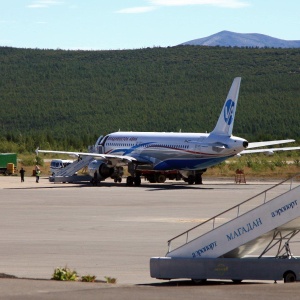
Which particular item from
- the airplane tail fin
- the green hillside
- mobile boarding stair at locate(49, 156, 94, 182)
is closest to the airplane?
the airplane tail fin

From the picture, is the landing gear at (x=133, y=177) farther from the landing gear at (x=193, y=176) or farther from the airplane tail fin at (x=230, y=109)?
the airplane tail fin at (x=230, y=109)

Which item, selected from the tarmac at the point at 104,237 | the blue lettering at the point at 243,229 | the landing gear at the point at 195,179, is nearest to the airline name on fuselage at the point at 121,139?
the landing gear at the point at 195,179

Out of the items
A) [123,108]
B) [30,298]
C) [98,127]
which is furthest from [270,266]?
[123,108]

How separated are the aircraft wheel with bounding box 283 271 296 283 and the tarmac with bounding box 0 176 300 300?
1.56 feet

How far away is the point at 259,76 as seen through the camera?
19475cm

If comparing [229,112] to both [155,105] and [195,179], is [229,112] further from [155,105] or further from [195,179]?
[155,105]

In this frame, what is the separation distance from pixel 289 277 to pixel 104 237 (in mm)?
12504

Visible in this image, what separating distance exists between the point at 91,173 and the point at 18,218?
30.7 m

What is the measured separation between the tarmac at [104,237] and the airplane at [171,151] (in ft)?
7.51

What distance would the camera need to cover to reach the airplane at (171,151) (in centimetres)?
6475

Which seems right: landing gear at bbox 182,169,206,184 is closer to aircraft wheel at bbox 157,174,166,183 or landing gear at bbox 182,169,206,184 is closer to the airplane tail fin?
aircraft wheel at bbox 157,174,166,183

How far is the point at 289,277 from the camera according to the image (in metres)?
20.9

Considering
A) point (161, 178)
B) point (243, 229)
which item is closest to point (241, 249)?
point (243, 229)

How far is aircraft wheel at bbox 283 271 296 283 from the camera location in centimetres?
2075
